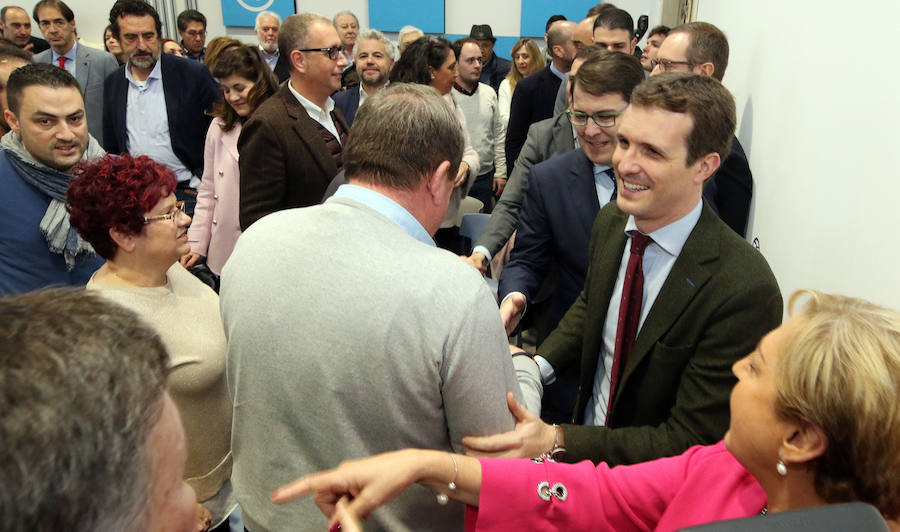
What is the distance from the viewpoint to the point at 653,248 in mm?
1682

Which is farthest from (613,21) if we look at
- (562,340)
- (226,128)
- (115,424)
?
(115,424)

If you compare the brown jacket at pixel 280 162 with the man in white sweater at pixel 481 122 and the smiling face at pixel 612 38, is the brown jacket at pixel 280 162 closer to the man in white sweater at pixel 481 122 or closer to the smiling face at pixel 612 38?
the smiling face at pixel 612 38

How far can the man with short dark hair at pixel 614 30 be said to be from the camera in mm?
4039

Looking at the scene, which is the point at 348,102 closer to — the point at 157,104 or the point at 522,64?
the point at 157,104

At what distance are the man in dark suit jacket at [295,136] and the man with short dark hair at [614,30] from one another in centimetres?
→ 192

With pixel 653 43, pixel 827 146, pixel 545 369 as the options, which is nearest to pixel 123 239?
pixel 545 369

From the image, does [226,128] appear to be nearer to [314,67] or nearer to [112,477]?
[314,67]

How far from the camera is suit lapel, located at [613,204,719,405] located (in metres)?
1.49

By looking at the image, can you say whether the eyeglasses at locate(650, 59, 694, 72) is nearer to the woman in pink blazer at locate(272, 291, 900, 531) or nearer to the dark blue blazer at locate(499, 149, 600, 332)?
the dark blue blazer at locate(499, 149, 600, 332)

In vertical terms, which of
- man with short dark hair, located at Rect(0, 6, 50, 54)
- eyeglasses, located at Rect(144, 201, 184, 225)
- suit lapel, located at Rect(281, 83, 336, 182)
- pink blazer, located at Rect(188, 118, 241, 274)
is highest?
man with short dark hair, located at Rect(0, 6, 50, 54)

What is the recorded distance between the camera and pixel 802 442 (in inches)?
39.1

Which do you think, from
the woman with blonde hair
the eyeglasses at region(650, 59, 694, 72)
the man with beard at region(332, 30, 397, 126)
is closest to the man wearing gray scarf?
the man with beard at region(332, 30, 397, 126)

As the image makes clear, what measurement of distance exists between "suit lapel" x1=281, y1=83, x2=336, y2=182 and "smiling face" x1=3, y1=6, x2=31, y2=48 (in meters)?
5.59

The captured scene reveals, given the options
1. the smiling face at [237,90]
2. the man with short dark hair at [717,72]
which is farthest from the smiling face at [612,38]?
the smiling face at [237,90]
